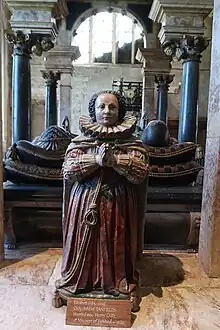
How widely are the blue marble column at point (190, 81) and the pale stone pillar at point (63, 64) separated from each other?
2.98 metres

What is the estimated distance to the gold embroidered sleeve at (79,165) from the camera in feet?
6.30

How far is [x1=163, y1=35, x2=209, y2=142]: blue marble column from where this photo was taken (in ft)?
19.5

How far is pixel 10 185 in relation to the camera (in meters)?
3.86

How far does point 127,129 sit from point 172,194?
1779mm

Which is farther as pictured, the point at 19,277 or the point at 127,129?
the point at 19,277

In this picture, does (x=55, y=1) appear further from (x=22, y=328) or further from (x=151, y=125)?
(x=22, y=328)

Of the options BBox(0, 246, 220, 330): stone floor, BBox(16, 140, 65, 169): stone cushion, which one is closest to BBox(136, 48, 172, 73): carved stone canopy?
BBox(16, 140, 65, 169): stone cushion

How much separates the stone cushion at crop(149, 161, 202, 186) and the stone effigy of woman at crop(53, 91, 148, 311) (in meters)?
2.03

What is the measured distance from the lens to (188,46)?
5910 mm

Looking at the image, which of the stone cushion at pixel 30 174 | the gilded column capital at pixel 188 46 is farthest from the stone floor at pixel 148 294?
the gilded column capital at pixel 188 46

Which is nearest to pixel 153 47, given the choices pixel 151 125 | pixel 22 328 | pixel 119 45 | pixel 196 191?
pixel 151 125

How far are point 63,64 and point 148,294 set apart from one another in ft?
23.3

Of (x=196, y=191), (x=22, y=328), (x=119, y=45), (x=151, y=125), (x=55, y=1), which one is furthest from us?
A: (x=119, y=45)

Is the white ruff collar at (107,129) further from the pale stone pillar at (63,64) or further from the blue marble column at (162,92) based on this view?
the pale stone pillar at (63,64)
